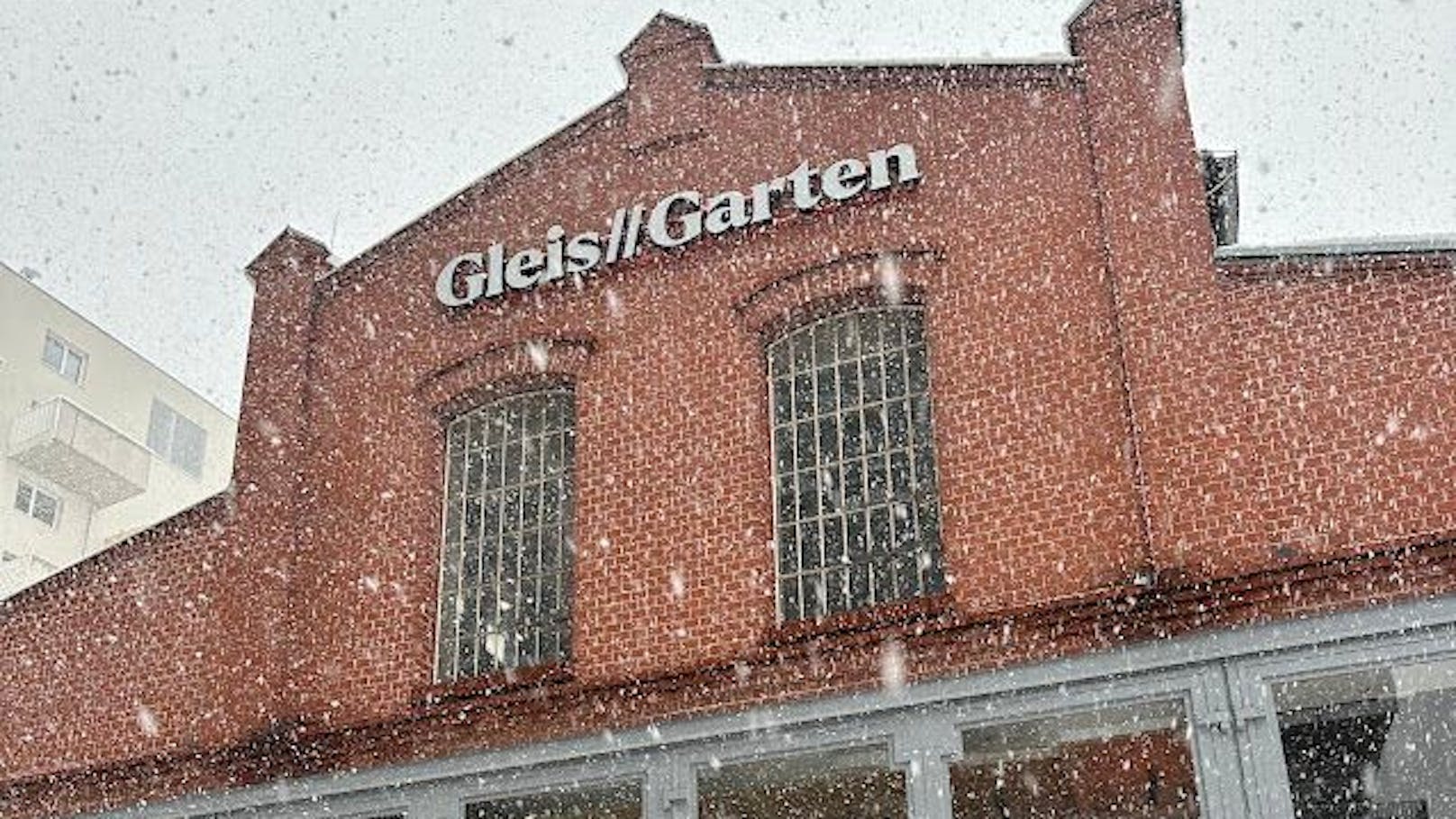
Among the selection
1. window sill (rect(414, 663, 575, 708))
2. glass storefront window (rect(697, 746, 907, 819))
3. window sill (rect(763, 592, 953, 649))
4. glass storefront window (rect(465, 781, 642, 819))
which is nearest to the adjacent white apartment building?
window sill (rect(414, 663, 575, 708))

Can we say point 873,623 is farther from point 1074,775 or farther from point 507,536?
point 507,536

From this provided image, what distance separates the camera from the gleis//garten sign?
12.0 metres

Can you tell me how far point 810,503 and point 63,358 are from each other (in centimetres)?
3131

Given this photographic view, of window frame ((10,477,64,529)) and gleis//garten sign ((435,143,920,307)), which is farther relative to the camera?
window frame ((10,477,64,529))

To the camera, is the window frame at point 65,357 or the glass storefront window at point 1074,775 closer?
the glass storefront window at point 1074,775

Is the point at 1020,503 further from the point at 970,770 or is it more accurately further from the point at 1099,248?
the point at 970,770

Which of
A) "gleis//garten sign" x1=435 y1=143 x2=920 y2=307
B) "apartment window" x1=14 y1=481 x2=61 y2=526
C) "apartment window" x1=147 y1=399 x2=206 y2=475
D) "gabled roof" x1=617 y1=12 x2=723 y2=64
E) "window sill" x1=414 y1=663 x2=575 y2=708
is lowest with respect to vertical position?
"window sill" x1=414 y1=663 x2=575 y2=708

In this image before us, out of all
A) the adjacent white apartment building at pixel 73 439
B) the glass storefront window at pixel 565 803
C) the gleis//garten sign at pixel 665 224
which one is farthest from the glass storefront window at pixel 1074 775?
the adjacent white apartment building at pixel 73 439

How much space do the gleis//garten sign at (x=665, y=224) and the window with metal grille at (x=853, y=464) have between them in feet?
3.57

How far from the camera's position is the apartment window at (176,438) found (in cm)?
4069

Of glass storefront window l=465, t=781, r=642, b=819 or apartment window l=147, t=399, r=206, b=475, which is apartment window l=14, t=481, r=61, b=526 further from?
glass storefront window l=465, t=781, r=642, b=819

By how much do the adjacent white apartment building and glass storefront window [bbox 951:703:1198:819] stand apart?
980 inches

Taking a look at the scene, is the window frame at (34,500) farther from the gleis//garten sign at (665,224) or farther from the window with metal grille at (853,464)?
the window with metal grille at (853,464)

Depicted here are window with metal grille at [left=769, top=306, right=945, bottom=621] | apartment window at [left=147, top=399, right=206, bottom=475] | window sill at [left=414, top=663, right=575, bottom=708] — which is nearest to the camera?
window with metal grille at [left=769, top=306, right=945, bottom=621]
